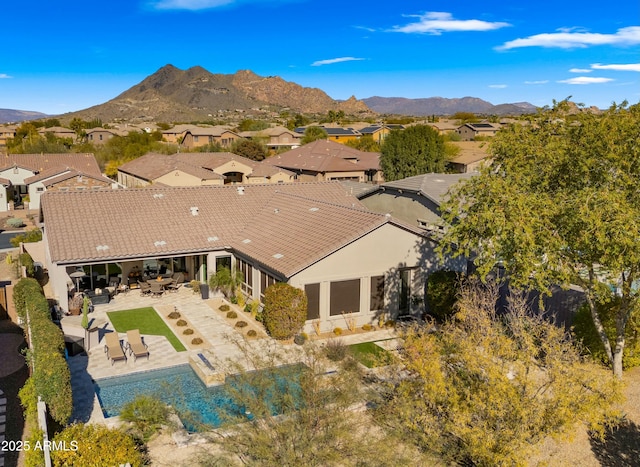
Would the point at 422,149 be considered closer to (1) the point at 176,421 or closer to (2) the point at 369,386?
(2) the point at 369,386

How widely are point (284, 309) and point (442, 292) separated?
23.5 feet

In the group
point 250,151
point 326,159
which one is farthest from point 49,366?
point 250,151

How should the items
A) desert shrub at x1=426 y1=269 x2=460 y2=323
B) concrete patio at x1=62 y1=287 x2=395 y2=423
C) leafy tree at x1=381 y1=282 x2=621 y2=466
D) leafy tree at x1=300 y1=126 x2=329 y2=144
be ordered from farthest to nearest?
leafy tree at x1=300 y1=126 x2=329 y2=144 < desert shrub at x1=426 y1=269 x2=460 y2=323 < concrete patio at x1=62 y1=287 x2=395 y2=423 < leafy tree at x1=381 y1=282 x2=621 y2=466

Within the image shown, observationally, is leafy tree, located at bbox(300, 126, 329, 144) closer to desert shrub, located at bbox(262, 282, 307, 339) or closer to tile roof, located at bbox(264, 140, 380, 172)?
tile roof, located at bbox(264, 140, 380, 172)

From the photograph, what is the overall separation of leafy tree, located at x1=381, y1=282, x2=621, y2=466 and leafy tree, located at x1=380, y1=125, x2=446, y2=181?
152 ft

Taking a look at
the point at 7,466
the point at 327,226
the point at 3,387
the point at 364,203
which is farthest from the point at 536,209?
the point at 364,203

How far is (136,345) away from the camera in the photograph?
21.0m

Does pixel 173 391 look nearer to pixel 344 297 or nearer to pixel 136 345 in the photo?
pixel 136 345

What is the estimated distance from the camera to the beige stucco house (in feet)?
77.7

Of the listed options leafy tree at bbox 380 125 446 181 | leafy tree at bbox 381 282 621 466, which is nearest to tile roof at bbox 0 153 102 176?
leafy tree at bbox 380 125 446 181

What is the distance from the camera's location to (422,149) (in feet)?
196

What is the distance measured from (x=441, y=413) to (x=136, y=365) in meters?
11.7

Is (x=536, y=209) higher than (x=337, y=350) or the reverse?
higher

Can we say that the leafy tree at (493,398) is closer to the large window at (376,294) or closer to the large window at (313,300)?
the large window at (313,300)
